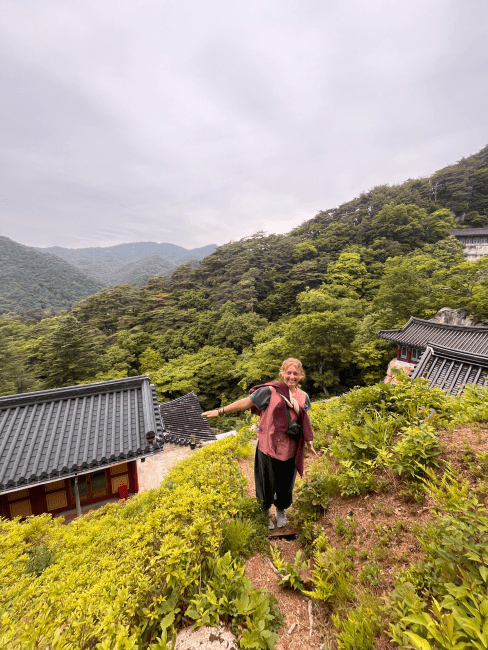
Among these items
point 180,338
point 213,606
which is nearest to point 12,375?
point 180,338

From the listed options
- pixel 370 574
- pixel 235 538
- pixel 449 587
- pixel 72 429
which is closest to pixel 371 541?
pixel 370 574

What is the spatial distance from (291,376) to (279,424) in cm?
55

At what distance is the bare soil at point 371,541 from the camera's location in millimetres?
2129

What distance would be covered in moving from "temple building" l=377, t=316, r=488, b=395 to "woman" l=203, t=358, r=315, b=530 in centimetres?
368

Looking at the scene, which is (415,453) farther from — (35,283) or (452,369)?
(35,283)

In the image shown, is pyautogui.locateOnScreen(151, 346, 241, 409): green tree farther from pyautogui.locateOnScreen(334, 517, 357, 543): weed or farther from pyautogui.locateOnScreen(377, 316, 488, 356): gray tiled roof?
pyautogui.locateOnScreen(334, 517, 357, 543): weed

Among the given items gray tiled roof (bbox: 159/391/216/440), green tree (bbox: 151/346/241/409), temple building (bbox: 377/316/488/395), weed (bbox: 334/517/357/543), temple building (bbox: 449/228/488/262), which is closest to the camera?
weed (bbox: 334/517/357/543)

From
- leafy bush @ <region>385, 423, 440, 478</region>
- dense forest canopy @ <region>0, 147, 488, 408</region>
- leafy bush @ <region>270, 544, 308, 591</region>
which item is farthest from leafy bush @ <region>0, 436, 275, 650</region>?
dense forest canopy @ <region>0, 147, 488, 408</region>

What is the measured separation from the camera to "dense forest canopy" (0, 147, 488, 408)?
816 inches

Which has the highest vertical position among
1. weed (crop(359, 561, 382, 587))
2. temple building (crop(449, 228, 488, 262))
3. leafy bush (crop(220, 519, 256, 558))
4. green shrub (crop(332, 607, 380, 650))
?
temple building (crop(449, 228, 488, 262))

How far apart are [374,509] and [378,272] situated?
34060 mm

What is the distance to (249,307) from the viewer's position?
34000 mm

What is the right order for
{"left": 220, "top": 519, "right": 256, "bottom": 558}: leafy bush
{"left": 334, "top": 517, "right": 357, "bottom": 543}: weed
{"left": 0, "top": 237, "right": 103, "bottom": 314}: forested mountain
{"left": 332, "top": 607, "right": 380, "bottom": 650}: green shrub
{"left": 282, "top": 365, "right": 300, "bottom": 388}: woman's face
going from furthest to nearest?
1. {"left": 0, "top": 237, "right": 103, "bottom": 314}: forested mountain
2. {"left": 282, "top": 365, "right": 300, "bottom": 388}: woman's face
3. {"left": 334, "top": 517, "right": 357, "bottom": 543}: weed
4. {"left": 220, "top": 519, "right": 256, "bottom": 558}: leafy bush
5. {"left": 332, "top": 607, "right": 380, "bottom": 650}: green shrub

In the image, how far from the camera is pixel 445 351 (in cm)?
720
